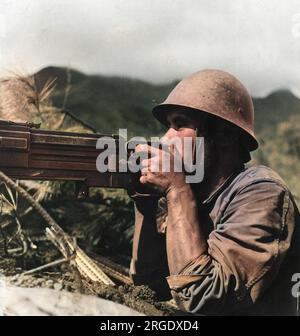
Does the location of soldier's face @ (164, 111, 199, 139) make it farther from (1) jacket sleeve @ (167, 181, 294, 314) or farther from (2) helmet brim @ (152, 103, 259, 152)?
(1) jacket sleeve @ (167, 181, 294, 314)


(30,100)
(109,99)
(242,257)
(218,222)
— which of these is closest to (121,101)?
(109,99)

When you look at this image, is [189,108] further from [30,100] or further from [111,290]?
[30,100]

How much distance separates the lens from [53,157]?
308cm

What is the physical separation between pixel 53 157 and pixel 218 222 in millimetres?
824

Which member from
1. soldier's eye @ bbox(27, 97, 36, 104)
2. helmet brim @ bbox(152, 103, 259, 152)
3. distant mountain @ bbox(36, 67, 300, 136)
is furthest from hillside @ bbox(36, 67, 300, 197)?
helmet brim @ bbox(152, 103, 259, 152)

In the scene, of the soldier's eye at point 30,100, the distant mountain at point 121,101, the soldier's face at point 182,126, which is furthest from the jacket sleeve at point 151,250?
the soldier's eye at point 30,100

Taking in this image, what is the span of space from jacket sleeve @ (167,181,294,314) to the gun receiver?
55 cm

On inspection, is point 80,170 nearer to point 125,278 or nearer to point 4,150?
point 4,150

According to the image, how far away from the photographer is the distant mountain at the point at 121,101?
4082 millimetres

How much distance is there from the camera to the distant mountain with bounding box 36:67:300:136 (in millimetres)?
4082

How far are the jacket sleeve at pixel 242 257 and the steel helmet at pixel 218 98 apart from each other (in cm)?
35

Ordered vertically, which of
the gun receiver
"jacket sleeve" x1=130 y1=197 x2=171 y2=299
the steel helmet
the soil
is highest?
the steel helmet

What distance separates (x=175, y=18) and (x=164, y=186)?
114 cm

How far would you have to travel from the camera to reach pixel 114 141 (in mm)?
3215
